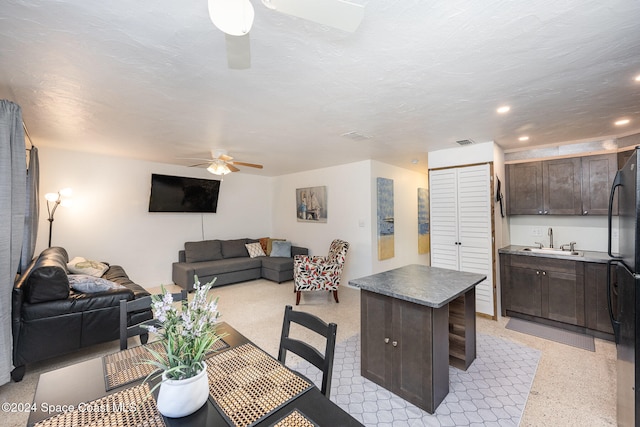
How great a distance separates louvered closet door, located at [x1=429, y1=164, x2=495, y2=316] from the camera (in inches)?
144

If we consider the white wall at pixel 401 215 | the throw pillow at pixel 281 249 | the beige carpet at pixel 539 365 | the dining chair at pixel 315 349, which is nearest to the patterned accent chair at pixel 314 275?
the beige carpet at pixel 539 365

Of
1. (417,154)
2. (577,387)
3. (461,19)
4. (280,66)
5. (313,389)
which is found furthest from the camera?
(417,154)

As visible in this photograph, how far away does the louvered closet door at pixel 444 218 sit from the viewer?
400 cm

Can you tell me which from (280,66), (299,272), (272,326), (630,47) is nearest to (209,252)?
(299,272)

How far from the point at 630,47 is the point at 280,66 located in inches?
87.3

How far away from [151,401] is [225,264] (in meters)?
4.42

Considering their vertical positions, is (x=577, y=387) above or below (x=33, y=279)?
below

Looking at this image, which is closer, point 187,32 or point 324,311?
point 187,32

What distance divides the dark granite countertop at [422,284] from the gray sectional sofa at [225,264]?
3.39m

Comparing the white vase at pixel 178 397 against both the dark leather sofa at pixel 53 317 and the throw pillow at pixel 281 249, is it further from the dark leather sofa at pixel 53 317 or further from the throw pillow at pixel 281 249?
the throw pillow at pixel 281 249

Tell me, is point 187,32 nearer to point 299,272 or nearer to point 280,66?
point 280,66

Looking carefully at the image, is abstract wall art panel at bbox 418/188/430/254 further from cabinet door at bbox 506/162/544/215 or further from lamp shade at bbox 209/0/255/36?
lamp shade at bbox 209/0/255/36

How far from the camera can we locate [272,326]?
3.35 m

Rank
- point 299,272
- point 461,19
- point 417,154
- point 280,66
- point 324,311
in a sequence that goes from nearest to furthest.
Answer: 1. point 461,19
2. point 280,66
3. point 324,311
4. point 299,272
5. point 417,154
